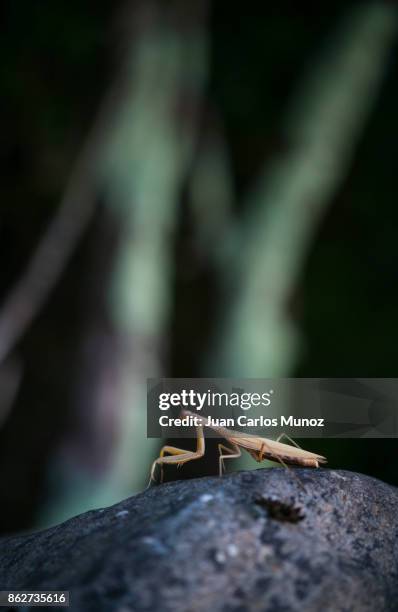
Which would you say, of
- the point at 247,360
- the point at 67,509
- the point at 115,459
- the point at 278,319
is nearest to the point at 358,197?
the point at 278,319

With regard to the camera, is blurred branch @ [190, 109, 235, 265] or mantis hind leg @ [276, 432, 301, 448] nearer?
mantis hind leg @ [276, 432, 301, 448]

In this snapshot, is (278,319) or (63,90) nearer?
(278,319)

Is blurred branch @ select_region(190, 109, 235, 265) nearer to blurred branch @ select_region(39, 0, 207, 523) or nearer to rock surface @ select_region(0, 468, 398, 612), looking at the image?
blurred branch @ select_region(39, 0, 207, 523)

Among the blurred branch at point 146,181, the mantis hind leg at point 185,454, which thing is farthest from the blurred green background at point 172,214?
the mantis hind leg at point 185,454

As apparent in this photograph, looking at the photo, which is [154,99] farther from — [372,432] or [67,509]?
[372,432]

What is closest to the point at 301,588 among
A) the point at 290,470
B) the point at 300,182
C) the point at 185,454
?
the point at 290,470

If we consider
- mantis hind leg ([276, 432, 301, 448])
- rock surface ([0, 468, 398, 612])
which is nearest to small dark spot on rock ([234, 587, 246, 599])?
rock surface ([0, 468, 398, 612])
